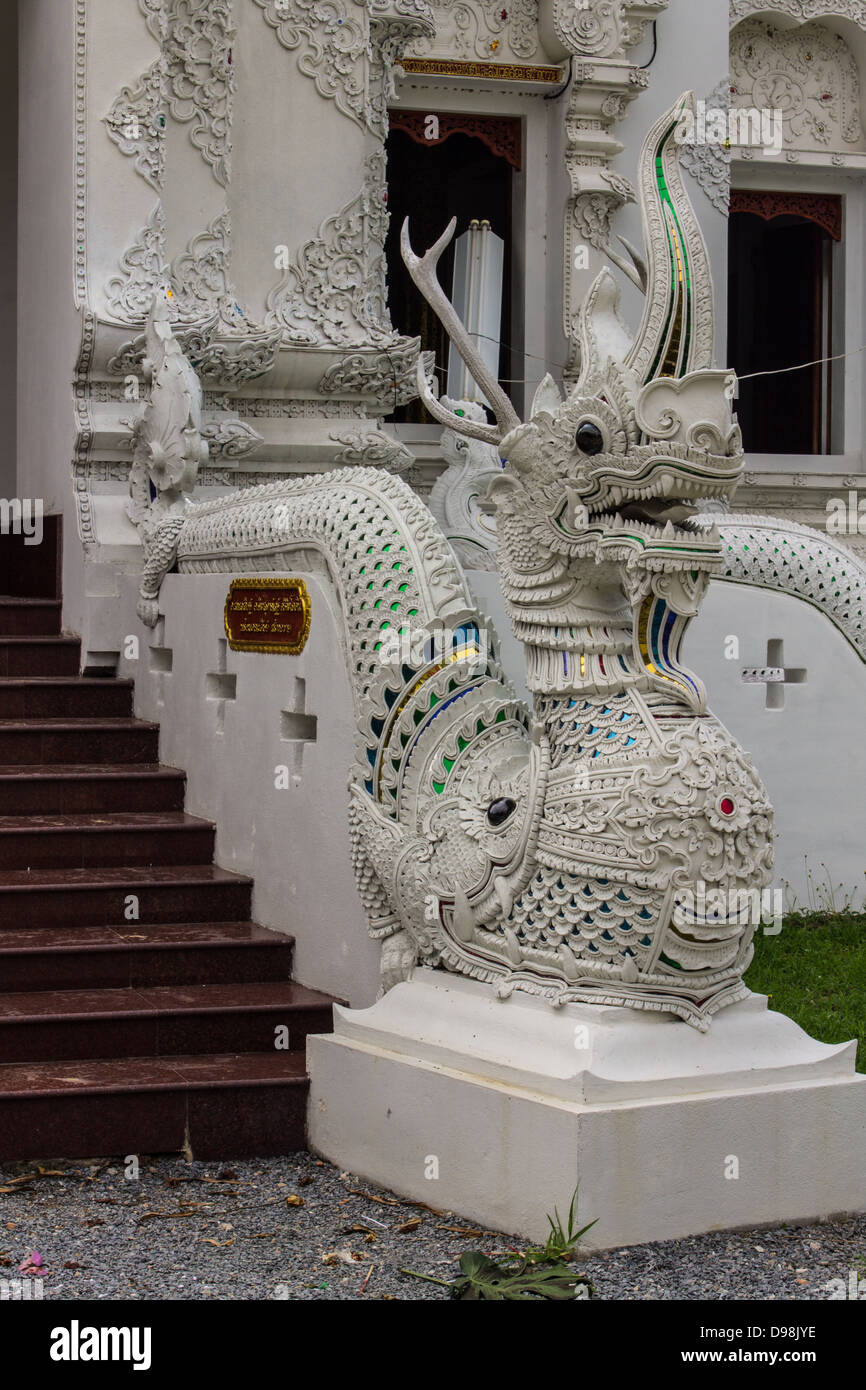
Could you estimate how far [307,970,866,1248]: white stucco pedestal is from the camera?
12.5 ft

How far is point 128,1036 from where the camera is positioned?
193 inches

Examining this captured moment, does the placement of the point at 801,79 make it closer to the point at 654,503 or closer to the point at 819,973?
the point at 819,973

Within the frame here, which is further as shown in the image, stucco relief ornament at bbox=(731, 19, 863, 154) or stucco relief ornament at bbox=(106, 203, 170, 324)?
stucco relief ornament at bbox=(731, 19, 863, 154)

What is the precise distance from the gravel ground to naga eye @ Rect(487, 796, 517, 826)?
91 centimetres

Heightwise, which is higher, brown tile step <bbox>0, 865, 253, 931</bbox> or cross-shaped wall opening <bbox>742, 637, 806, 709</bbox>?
cross-shaped wall opening <bbox>742, 637, 806, 709</bbox>

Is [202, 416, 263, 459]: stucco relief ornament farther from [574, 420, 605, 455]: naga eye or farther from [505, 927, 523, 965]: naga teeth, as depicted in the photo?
[505, 927, 523, 965]: naga teeth

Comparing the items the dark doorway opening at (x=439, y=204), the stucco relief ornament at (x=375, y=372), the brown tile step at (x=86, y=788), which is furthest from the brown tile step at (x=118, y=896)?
the dark doorway opening at (x=439, y=204)

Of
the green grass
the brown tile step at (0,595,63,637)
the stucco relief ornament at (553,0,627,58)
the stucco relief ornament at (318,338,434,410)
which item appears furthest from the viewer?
the stucco relief ornament at (553,0,627,58)

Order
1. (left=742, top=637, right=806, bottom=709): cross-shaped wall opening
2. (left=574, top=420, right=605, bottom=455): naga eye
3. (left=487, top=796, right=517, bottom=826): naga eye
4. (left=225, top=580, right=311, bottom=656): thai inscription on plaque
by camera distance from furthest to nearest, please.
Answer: (left=742, top=637, right=806, bottom=709): cross-shaped wall opening, (left=225, top=580, right=311, bottom=656): thai inscription on plaque, (left=487, top=796, right=517, bottom=826): naga eye, (left=574, top=420, right=605, bottom=455): naga eye

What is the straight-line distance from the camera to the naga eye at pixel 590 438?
13.4 feet

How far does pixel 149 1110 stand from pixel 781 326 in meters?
7.89

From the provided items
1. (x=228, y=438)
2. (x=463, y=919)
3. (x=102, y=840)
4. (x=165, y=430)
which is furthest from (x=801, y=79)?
(x=463, y=919)

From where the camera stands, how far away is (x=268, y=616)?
18.0ft

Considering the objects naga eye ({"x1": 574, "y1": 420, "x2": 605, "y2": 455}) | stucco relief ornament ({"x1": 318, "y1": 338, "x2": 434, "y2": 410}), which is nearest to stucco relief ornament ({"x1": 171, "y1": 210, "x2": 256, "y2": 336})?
stucco relief ornament ({"x1": 318, "y1": 338, "x2": 434, "y2": 410})
